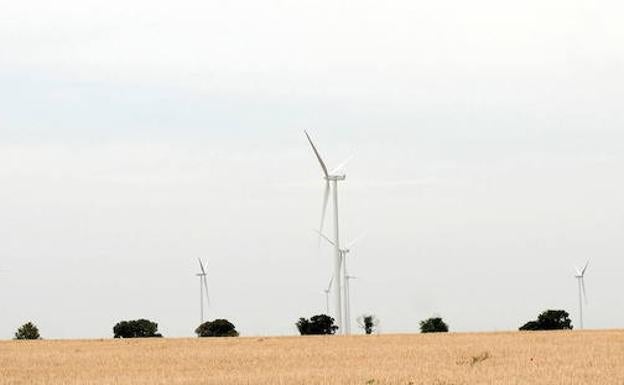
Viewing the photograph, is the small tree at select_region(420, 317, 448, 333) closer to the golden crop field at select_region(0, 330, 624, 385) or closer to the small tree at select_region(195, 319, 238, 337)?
the small tree at select_region(195, 319, 238, 337)

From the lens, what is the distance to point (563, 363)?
47312mm

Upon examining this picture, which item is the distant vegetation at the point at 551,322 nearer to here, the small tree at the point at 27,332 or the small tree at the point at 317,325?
the small tree at the point at 317,325

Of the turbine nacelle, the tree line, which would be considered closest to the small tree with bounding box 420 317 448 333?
the tree line

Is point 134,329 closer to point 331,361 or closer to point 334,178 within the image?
point 334,178

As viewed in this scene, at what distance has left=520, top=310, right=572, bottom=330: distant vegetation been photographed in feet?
348

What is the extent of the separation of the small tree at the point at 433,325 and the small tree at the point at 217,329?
17.5 m

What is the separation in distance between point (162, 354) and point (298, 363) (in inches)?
458

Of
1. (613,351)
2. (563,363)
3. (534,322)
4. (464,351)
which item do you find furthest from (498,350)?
(534,322)

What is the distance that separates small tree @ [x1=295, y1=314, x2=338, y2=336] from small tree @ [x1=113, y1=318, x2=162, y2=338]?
13328mm

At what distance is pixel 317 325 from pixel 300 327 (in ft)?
5.39

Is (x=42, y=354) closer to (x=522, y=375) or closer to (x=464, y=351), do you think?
(x=464, y=351)

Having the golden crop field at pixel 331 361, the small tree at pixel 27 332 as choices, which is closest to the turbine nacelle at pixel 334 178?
the golden crop field at pixel 331 361

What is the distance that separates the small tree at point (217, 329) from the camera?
354ft

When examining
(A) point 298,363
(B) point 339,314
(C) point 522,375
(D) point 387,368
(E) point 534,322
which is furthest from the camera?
(E) point 534,322
